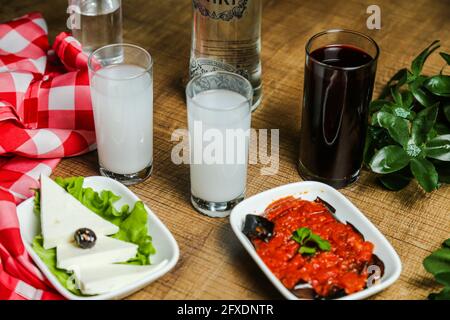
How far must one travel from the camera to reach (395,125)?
1.46 metres

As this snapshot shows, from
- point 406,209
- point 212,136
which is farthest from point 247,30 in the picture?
point 406,209

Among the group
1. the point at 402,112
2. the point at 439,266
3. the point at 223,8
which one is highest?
the point at 223,8

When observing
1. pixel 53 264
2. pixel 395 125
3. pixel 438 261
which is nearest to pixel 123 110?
pixel 53 264

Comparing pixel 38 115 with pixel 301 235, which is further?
pixel 38 115

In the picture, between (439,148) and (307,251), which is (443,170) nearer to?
(439,148)

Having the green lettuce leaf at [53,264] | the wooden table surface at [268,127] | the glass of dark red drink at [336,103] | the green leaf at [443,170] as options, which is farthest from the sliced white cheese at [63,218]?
the green leaf at [443,170]

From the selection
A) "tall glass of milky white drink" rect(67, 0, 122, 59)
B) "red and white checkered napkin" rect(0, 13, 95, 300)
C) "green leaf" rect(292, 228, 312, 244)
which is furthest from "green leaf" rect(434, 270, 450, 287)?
"tall glass of milky white drink" rect(67, 0, 122, 59)

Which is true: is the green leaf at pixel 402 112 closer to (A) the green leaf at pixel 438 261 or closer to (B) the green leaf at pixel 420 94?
(B) the green leaf at pixel 420 94

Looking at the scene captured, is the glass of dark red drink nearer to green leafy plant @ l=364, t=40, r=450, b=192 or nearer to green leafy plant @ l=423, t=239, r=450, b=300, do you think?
green leafy plant @ l=364, t=40, r=450, b=192

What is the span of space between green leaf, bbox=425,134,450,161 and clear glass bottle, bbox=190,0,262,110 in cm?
43

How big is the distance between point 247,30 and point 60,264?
0.65 m

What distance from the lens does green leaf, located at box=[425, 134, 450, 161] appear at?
145cm

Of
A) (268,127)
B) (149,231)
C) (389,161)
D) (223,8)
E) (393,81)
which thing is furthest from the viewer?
(393,81)

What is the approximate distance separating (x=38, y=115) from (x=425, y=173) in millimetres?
805
